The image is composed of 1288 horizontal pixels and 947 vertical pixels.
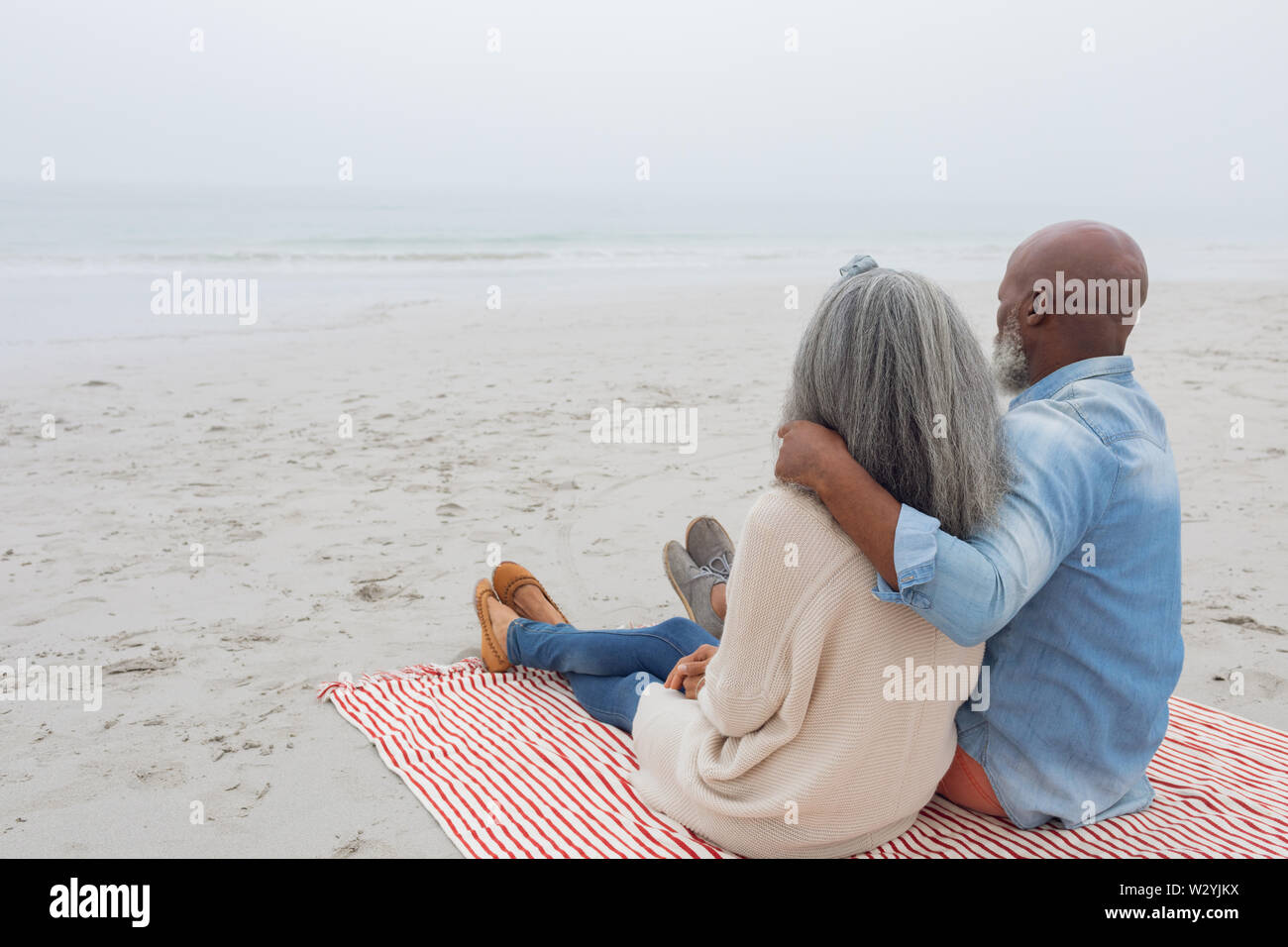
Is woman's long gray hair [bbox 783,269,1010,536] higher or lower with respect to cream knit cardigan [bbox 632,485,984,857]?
higher

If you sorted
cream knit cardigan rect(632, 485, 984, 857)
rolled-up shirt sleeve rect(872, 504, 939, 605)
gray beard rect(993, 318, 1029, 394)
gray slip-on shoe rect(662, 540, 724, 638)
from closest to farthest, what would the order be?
rolled-up shirt sleeve rect(872, 504, 939, 605) < cream knit cardigan rect(632, 485, 984, 857) < gray beard rect(993, 318, 1029, 394) < gray slip-on shoe rect(662, 540, 724, 638)

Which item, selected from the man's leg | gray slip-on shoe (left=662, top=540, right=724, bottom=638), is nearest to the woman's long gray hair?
the man's leg

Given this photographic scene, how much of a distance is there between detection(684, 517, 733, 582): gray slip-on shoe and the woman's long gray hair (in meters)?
1.92

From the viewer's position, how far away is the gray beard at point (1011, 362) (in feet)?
7.27

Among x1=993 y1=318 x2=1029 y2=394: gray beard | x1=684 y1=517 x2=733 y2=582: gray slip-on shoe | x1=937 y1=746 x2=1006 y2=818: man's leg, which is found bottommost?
x1=937 y1=746 x2=1006 y2=818: man's leg

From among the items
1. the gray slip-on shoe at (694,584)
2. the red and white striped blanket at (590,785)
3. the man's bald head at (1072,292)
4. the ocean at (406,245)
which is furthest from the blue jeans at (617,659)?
the ocean at (406,245)

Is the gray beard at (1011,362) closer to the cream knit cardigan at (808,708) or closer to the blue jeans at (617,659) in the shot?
the cream knit cardigan at (808,708)

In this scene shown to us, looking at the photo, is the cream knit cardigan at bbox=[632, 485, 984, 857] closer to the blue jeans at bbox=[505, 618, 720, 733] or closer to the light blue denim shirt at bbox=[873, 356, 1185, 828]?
the light blue denim shirt at bbox=[873, 356, 1185, 828]

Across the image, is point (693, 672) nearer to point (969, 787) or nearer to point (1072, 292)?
point (969, 787)

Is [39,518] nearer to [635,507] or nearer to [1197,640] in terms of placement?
[635,507]

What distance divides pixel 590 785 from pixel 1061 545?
1397 mm

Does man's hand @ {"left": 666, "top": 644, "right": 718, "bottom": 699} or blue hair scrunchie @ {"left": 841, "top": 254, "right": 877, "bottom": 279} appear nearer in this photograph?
Answer: blue hair scrunchie @ {"left": 841, "top": 254, "right": 877, "bottom": 279}

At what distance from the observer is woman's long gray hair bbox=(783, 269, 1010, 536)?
1808mm

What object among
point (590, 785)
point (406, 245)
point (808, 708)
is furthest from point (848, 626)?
point (406, 245)
